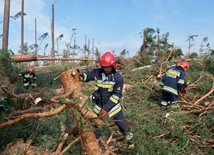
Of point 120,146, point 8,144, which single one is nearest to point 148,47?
point 120,146

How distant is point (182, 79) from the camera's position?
7.25 m

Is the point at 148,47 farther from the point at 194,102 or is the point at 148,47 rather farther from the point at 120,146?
the point at 120,146

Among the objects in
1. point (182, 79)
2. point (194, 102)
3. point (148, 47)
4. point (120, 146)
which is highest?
point (148, 47)

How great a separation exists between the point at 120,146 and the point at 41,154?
4.89 ft

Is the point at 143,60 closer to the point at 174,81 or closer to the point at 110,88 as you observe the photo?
the point at 174,81

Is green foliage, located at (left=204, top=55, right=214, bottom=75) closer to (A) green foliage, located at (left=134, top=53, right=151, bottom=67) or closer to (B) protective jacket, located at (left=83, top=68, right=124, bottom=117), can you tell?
(A) green foliage, located at (left=134, top=53, right=151, bottom=67)

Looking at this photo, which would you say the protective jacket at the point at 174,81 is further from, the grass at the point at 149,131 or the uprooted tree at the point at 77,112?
the uprooted tree at the point at 77,112

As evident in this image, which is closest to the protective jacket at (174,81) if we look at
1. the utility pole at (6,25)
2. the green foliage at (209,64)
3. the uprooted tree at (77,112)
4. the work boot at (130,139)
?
the work boot at (130,139)

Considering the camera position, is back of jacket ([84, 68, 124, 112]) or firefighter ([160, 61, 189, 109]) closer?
back of jacket ([84, 68, 124, 112])

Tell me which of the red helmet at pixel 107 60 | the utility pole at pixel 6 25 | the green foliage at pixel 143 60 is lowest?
the red helmet at pixel 107 60

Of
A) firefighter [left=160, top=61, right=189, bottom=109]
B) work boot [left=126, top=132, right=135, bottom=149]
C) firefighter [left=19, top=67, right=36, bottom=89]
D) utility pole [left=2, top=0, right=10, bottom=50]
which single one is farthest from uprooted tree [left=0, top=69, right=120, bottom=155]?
utility pole [left=2, top=0, right=10, bottom=50]

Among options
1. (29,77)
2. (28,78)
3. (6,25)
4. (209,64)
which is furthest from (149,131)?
(6,25)

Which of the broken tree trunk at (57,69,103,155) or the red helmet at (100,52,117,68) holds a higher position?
the red helmet at (100,52,117,68)

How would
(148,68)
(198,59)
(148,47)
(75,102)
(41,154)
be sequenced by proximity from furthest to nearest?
(148,47) → (198,59) → (148,68) → (41,154) → (75,102)
